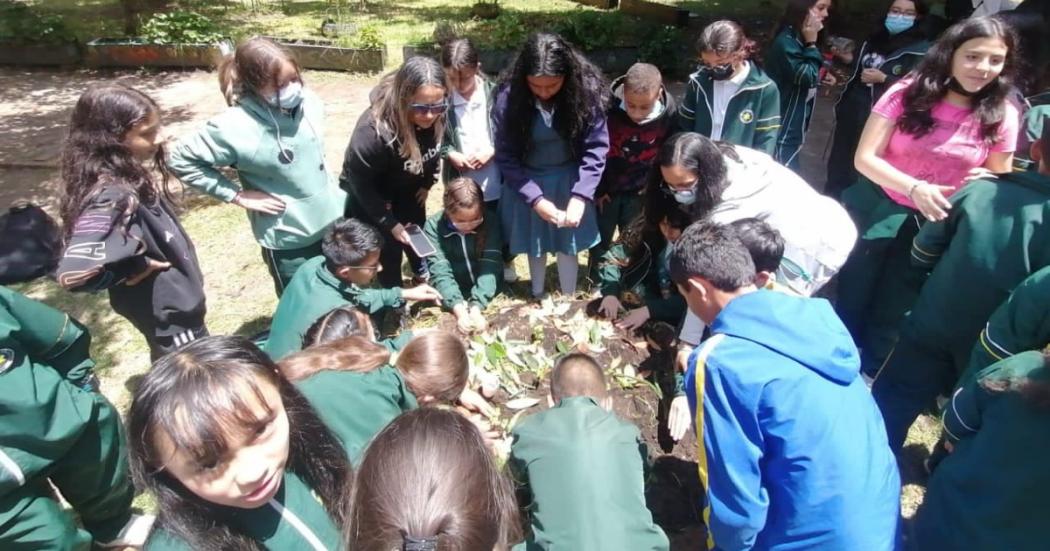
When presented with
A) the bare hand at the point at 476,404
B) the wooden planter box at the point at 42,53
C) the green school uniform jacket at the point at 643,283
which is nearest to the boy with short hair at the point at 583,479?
the bare hand at the point at 476,404

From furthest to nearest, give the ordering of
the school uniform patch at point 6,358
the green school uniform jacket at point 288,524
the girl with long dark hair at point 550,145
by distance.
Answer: the girl with long dark hair at point 550,145 → the school uniform patch at point 6,358 → the green school uniform jacket at point 288,524

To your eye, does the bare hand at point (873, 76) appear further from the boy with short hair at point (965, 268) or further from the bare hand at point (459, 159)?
the bare hand at point (459, 159)

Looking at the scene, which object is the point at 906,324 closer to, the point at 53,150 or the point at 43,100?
the point at 53,150

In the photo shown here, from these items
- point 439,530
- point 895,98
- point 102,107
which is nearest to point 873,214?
point 895,98

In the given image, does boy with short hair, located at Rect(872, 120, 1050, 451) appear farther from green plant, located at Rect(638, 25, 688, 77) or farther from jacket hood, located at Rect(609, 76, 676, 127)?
green plant, located at Rect(638, 25, 688, 77)

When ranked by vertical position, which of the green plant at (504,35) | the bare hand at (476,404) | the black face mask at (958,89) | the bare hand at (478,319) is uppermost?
the black face mask at (958,89)

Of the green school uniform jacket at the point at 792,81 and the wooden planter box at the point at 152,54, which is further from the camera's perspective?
the wooden planter box at the point at 152,54

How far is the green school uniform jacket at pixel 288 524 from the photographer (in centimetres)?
146

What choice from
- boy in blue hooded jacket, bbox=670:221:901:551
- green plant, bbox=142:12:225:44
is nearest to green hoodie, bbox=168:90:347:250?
boy in blue hooded jacket, bbox=670:221:901:551

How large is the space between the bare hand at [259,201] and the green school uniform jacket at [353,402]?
136 centimetres

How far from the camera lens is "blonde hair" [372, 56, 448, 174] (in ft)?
10.0

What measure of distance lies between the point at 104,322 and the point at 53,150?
12.7 ft

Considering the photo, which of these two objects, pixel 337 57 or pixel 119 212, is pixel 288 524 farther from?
pixel 337 57

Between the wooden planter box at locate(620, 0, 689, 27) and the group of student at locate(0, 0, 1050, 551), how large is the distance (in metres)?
7.74
